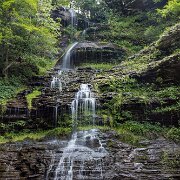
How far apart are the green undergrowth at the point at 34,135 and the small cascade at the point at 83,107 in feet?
2.90

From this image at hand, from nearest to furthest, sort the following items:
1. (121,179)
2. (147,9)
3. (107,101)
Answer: (121,179)
(107,101)
(147,9)

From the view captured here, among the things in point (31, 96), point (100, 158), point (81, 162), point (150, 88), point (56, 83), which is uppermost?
point (56, 83)

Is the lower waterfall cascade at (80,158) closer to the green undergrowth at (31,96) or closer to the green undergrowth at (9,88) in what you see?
the green undergrowth at (31,96)

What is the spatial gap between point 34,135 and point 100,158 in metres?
4.30

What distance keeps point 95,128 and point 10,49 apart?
26.3 feet

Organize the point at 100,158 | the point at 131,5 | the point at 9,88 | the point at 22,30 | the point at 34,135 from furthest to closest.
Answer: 1. the point at 131,5
2. the point at 22,30
3. the point at 9,88
4. the point at 34,135
5. the point at 100,158

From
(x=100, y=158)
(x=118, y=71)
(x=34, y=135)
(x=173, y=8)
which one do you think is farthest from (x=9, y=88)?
(x=173, y=8)

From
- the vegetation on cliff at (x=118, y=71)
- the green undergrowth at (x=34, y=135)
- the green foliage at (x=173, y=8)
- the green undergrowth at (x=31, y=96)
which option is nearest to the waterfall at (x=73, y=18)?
the vegetation on cliff at (x=118, y=71)

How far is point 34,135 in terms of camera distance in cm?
1358

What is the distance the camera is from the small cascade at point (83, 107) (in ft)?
46.3

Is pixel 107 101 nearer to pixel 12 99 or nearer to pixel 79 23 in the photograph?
pixel 12 99

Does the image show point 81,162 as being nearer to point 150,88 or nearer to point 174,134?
point 174,134

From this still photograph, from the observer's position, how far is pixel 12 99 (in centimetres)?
1523

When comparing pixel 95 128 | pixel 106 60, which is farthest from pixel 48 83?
pixel 106 60
